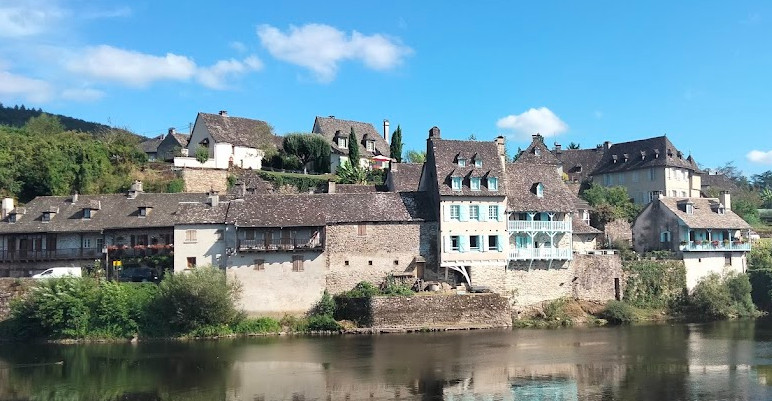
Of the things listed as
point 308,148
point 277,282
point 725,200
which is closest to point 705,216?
point 725,200

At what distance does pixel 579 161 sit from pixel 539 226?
36332 millimetres

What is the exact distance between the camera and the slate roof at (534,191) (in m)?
53.7

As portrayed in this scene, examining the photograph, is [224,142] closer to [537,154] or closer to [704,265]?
[537,154]

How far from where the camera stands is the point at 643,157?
78.8 meters

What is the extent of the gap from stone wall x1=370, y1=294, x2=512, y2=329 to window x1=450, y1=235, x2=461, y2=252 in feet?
13.3

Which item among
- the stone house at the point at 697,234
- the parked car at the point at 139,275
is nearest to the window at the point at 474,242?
the stone house at the point at 697,234

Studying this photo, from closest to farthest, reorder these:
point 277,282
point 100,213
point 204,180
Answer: point 277,282
point 100,213
point 204,180

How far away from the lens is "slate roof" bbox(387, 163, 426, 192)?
61469 millimetres

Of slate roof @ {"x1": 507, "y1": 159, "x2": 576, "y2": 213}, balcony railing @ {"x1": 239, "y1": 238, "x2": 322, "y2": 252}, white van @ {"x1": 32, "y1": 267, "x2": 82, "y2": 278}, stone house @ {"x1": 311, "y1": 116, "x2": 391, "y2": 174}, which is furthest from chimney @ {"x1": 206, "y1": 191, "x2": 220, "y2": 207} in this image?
stone house @ {"x1": 311, "y1": 116, "x2": 391, "y2": 174}

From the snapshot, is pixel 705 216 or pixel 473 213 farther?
pixel 705 216

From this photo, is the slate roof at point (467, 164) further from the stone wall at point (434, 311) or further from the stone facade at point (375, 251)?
the stone wall at point (434, 311)

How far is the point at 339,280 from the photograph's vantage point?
51125mm

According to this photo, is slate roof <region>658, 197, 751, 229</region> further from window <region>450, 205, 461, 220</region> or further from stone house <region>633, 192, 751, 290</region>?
window <region>450, 205, 461, 220</region>

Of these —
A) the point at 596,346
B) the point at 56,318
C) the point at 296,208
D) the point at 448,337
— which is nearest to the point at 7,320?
the point at 56,318
